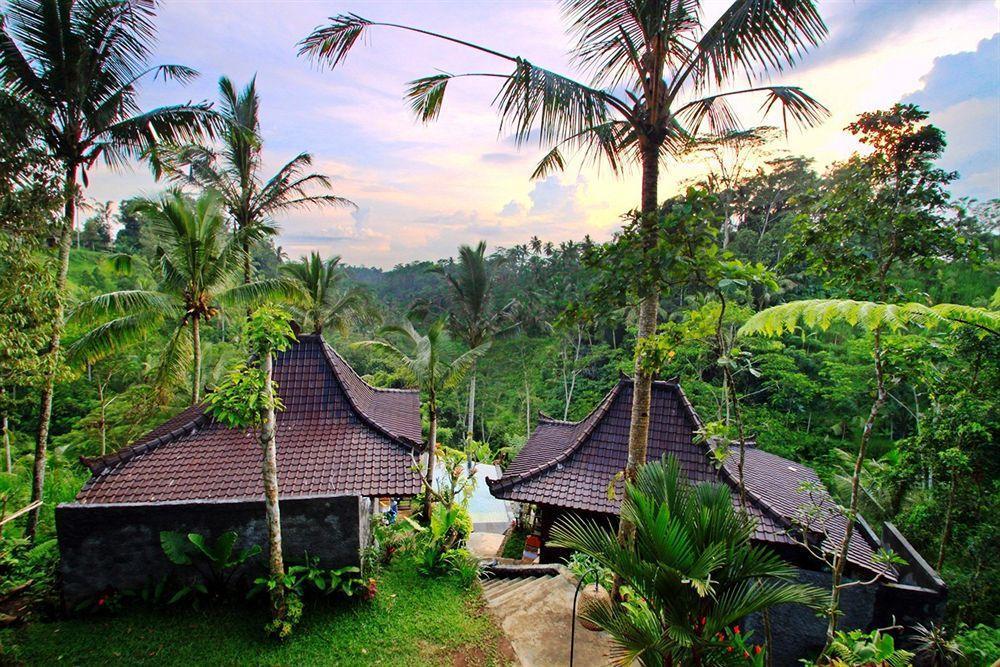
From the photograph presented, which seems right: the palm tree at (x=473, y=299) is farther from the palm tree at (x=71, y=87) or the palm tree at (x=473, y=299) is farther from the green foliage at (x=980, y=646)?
the green foliage at (x=980, y=646)

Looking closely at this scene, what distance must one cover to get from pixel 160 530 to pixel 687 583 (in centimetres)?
587

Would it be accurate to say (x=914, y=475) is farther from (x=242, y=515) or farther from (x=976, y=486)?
(x=242, y=515)

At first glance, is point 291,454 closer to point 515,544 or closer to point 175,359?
point 175,359

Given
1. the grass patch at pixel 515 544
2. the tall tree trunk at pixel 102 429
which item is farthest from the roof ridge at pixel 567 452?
the tall tree trunk at pixel 102 429

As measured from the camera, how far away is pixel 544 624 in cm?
591

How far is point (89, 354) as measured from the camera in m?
8.06

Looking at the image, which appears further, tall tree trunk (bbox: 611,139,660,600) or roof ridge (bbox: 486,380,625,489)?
roof ridge (bbox: 486,380,625,489)

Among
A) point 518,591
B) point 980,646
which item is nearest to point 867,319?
point 980,646

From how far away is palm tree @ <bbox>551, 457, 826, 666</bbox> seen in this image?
122 inches

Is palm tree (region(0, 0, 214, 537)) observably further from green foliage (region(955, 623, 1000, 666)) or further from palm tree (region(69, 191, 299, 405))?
green foliage (region(955, 623, 1000, 666))

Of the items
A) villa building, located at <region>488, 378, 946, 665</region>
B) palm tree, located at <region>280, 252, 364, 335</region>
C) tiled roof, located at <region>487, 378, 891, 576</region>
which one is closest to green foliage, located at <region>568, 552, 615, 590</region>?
villa building, located at <region>488, 378, 946, 665</region>

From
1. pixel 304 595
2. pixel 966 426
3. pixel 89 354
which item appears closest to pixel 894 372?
pixel 966 426

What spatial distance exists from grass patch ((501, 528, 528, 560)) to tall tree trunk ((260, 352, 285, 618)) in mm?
6866

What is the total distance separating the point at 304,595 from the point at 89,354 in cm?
597
